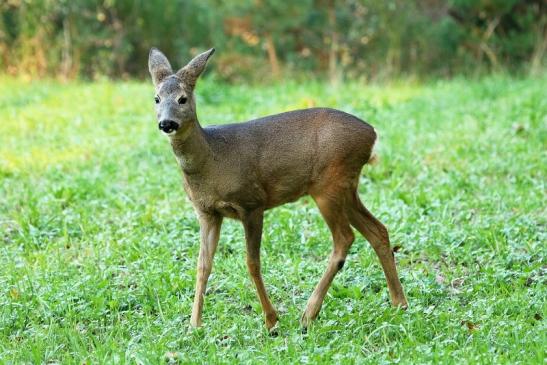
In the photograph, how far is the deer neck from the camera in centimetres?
475

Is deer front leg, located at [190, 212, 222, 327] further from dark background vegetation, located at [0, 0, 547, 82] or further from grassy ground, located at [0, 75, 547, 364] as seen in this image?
dark background vegetation, located at [0, 0, 547, 82]

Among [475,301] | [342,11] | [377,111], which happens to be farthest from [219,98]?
[475,301]

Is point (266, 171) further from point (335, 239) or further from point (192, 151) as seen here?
point (335, 239)

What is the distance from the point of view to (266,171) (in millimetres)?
4852

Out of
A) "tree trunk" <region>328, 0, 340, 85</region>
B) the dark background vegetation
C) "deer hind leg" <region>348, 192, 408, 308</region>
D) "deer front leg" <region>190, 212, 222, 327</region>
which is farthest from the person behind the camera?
"tree trunk" <region>328, 0, 340, 85</region>

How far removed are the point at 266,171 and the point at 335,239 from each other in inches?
21.1

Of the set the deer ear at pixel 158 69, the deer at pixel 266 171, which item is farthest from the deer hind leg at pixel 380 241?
the deer ear at pixel 158 69

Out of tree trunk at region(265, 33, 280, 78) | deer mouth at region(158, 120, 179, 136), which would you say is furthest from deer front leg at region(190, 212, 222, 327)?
tree trunk at region(265, 33, 280, 78)

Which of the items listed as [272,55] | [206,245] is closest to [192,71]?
[206,245]

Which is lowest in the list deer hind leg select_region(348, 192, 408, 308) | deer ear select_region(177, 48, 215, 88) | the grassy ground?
the grassy ground

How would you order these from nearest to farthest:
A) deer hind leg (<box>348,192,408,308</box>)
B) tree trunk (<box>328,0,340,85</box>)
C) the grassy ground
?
the grassy ground → deer hind leg (<box>348,192,408,308</box>) → tree trunk (<box>328,0,340,85</box>)

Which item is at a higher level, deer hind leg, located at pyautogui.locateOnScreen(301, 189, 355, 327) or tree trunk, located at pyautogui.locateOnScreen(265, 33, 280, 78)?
deer hind leg, located at pyautogui.locateOnScreen(301, 189, 355, 327)

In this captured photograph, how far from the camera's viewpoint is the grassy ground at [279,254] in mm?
4465

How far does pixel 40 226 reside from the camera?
6.47 metres
